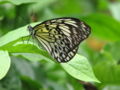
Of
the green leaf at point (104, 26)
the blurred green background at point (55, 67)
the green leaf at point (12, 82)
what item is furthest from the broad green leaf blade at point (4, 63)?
the green leaf at point (104, 26)

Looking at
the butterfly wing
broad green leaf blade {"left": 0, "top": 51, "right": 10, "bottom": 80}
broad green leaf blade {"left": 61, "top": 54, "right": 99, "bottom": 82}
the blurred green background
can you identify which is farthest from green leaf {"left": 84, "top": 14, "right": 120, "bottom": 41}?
broad green leaf blade {"left": 0, "top": 51, "right": 10, "bottom": 80}

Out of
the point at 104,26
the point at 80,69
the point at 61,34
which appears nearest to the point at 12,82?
the point at 61,34

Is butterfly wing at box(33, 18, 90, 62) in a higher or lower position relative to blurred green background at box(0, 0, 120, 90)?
higher

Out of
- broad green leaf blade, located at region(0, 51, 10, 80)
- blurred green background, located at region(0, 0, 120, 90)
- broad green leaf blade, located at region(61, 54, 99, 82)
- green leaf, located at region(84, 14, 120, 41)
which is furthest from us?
green leaf, located at region(84, 14, 120, 41)

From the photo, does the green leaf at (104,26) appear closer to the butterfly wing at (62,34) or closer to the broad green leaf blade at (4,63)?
the butterfly wing at (62,34)

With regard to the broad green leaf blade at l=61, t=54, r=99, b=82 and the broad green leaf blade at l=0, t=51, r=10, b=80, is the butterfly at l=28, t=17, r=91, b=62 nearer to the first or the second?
the broad green leaf blade at l=61, t=54, r=99, b=82

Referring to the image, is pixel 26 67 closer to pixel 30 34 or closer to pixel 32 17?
pixel 32 17
